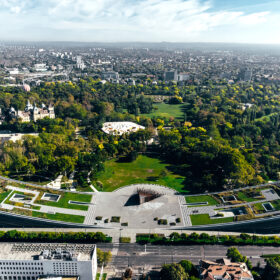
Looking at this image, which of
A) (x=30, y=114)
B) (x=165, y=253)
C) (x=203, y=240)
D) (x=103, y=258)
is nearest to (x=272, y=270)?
(x=203, y=240)

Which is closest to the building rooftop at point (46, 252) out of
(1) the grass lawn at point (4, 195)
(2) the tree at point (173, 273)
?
(2) the tree at point (173, 273)

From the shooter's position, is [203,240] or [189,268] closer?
[189,268]

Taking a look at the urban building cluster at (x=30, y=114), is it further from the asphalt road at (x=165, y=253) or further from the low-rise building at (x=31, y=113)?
the asphalt road at (x=165, y=253)

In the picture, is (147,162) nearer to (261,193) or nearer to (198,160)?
(198,160)

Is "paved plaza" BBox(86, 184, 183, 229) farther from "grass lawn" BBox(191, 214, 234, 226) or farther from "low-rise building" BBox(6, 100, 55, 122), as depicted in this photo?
"low-rise building" BBox(6, 100, 55, 122)

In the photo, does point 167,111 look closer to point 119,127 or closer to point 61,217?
point 119,127

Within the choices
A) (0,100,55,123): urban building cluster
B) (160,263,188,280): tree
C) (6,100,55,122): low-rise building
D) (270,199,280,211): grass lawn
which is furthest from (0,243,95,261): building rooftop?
(6,100,55,122): low-rise building
